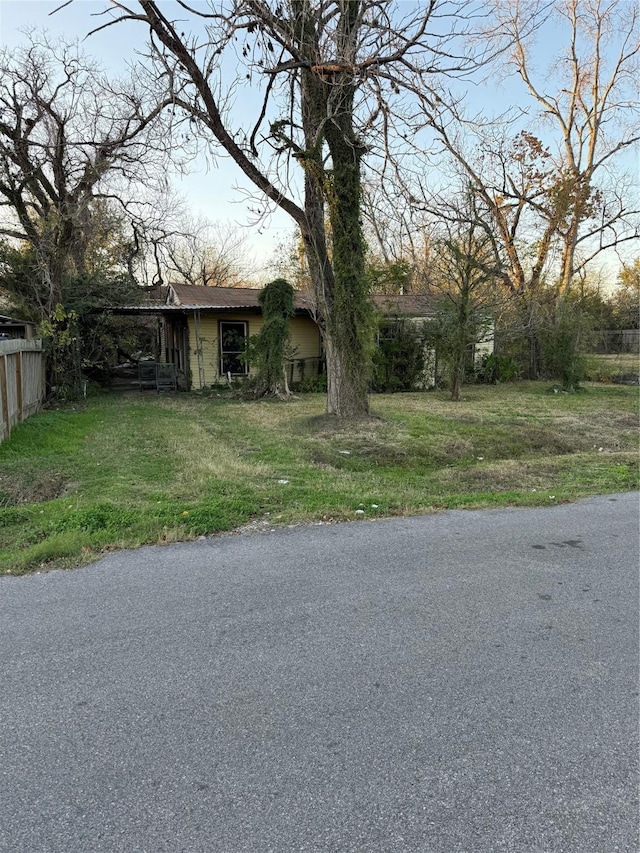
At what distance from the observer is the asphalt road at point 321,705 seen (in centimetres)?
177

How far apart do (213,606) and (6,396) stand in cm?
702

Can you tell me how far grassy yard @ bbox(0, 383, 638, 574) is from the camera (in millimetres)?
4734

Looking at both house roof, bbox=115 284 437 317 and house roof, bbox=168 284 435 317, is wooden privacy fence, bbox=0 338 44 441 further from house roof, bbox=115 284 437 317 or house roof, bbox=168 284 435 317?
house roof, bbox=168 284 435 317

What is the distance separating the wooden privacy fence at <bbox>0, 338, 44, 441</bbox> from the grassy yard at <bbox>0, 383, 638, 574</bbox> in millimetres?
353

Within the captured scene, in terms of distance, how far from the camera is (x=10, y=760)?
2031 millimetres

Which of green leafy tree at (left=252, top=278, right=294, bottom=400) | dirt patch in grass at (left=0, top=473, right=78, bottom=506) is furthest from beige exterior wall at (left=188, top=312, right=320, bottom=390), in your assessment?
dirt patch in grass at (left=0, top=473, right=78, bottom=506)

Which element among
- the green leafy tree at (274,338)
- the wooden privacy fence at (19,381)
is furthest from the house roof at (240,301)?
the wooden privacy fence at (19,381)

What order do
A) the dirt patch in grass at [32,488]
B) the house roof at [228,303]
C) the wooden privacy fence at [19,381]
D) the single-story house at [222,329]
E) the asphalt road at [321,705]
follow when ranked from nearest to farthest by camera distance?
the asphalt road at [321,705]
the dirt patch in grass at [32,488]
the wooden privacy fence at [19,381]
the house roof at [228,303]
the single-story house at [222,329]

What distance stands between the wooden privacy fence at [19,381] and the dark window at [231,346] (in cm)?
606

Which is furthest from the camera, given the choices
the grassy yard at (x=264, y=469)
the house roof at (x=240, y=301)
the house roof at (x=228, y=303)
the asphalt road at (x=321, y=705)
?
A: the house roof at (x=240, y=301)

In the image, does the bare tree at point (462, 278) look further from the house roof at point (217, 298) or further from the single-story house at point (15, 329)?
the single-story house at point (15, 329)

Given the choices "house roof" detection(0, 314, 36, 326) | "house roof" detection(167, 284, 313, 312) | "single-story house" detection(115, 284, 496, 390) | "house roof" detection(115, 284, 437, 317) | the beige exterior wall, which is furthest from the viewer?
the beige exterior wall

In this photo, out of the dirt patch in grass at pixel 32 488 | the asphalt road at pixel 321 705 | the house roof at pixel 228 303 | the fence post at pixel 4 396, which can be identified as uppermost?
the house roof at pixel 228 303

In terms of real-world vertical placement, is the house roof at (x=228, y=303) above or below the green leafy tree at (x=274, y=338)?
above
